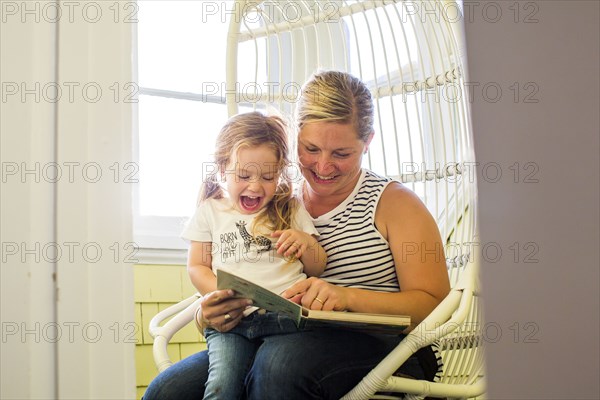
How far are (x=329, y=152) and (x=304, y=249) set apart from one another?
8.2 inches

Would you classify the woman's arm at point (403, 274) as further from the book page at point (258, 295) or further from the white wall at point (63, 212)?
the white wall at point (63, 212)

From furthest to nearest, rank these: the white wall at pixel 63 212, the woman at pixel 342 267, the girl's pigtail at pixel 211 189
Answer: the girl's pigtail at pixel 211 189 < the woman at pixel 342 267 < the white wall at pixel 63 212

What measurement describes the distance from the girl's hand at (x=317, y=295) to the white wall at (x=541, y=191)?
39.0 inches

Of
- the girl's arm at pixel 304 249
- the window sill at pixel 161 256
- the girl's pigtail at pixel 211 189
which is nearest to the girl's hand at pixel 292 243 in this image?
the girl's arm at pixel 304 249

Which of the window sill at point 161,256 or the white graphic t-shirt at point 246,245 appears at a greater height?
the white graphic t-shirt at point 246,245

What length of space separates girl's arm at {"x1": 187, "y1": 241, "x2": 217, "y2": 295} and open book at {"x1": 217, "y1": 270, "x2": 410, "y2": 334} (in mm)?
240

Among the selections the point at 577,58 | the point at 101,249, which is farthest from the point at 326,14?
the point at 577,58

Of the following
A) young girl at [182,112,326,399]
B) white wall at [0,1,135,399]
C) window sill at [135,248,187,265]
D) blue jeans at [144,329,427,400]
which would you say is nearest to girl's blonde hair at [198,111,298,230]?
young girl at [182,112,326,399]

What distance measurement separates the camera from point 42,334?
803 mm

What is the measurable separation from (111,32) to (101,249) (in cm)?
28

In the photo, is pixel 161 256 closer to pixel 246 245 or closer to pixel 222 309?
pixel 246 245

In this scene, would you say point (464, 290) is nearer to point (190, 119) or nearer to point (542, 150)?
point (542, 150)

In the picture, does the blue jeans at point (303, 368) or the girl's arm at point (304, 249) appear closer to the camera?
the blue jeans at point (303, 368)

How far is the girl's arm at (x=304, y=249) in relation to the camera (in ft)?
4.60
